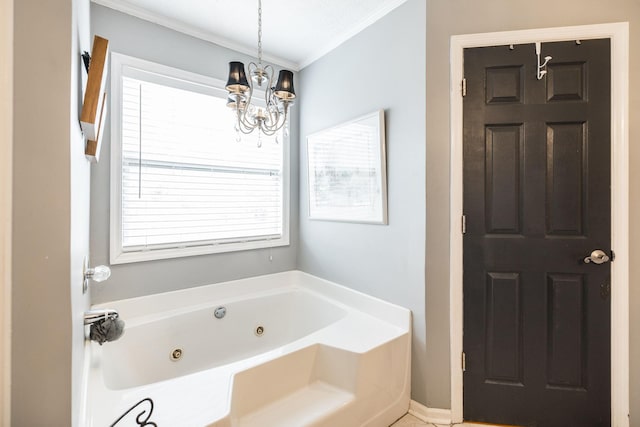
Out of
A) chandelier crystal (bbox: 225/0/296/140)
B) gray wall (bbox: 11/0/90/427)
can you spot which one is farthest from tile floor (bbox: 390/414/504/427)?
chandelier crystal (bbox: 225/0/296/140)

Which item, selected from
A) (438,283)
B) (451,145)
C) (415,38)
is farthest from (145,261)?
(415,38)

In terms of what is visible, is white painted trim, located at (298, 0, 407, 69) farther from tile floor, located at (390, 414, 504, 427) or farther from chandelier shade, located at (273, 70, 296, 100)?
tile floor, located at (390, 414, 504, 427)

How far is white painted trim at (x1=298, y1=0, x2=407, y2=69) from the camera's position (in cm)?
183

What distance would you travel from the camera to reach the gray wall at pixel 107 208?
1.79 metres

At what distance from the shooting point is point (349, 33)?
212cm

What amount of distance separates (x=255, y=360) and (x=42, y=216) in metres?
1.06

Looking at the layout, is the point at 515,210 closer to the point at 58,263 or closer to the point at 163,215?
the point at 58,263

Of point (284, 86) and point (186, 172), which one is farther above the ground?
point (284, 86)

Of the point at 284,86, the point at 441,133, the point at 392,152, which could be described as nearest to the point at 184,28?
the point at 284,86

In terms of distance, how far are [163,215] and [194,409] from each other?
1.35 meters

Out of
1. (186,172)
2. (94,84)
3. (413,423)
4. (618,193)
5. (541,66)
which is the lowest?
(413,423)

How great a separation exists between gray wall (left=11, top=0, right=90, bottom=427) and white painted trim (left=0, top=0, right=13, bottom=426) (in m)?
0.01

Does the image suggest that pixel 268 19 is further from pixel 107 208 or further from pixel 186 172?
pixel 107 208

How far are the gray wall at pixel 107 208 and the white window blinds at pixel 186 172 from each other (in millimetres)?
118
